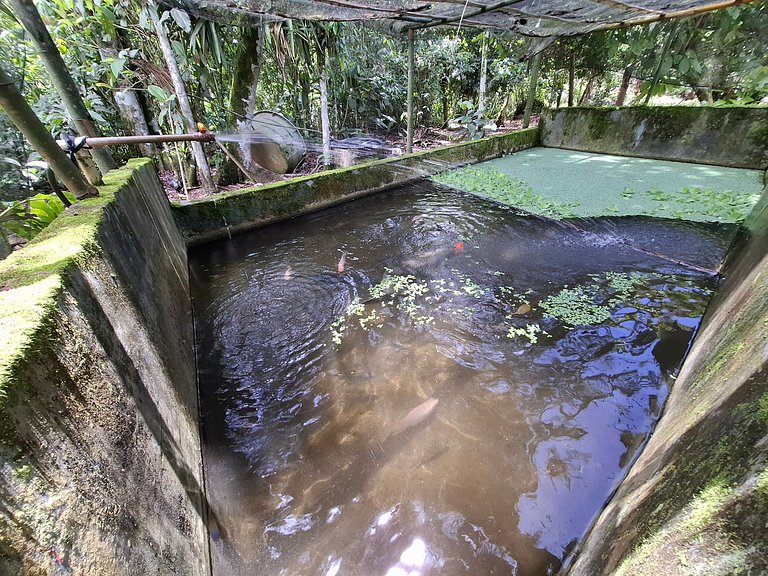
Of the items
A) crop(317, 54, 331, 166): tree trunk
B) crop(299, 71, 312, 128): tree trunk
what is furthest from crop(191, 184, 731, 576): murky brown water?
crop(299, 71, 312, 128): tree trunk

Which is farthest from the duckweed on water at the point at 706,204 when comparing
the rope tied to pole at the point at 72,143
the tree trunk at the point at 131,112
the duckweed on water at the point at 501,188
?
the tree trunk at the point at 131,112

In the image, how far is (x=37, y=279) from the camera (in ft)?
3.77

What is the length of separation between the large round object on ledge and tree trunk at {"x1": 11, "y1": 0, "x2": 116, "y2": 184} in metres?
3.22

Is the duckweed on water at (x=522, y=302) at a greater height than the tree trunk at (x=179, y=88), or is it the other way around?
the tree trunk at (x=179, y=88)

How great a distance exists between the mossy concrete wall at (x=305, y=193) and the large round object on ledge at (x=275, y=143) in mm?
1422

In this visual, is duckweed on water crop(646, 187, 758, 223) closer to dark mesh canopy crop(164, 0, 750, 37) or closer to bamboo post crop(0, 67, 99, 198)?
dark mesh canopy crop(164, 0, 750, 37)

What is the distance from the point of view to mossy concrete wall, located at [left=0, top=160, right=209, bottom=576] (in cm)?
73

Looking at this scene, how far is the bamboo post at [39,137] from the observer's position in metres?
1.64

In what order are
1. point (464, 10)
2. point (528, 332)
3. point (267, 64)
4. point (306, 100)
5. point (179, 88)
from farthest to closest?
point (306, 100) → point (267, 64) → point (179, 88) → point (464, 10) → point (528, 332)

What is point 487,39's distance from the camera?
7.07m

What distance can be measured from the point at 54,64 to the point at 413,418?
3336 mm

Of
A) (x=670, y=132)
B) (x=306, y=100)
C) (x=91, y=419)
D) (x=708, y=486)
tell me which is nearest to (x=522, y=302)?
(x=708, y=486)

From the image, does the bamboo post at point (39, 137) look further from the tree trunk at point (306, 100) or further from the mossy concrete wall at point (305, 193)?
the tree trunk at point (306, 100)

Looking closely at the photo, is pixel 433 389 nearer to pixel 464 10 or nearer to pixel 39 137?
pixel 39 137
